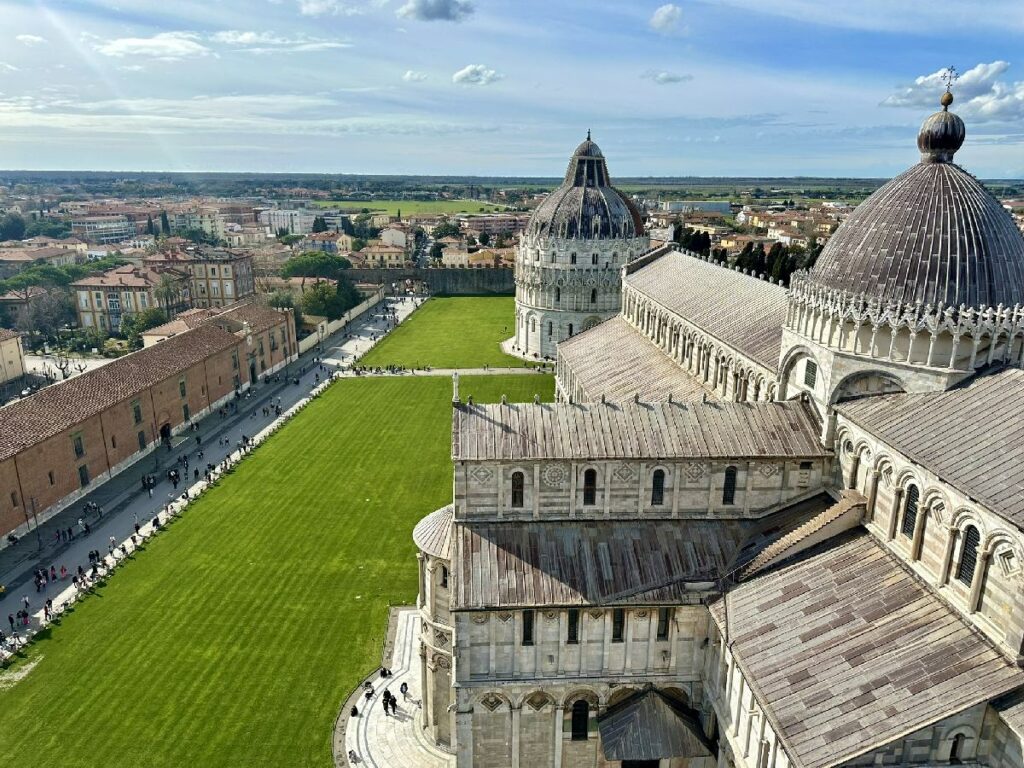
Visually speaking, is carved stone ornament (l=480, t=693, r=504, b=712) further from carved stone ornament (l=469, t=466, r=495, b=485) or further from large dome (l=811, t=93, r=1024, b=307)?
large dome (l=811, t=93, r=1024, b=307)

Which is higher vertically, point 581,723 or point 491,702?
point 491,702

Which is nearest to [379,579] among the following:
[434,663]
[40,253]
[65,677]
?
[434,663]

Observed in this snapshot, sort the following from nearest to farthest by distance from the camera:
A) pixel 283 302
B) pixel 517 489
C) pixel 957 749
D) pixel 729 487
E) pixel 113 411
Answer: pixel 957 749 → pixel 517 489 → pixel 729 487 → pixel 113 411 → pixel 283 302

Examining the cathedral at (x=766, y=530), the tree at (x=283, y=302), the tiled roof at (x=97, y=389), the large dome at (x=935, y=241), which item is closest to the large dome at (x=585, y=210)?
the tree at (x=283, y=302)

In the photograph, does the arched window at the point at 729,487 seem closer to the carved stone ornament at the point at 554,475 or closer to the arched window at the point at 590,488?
the arched window at the point at 590,488

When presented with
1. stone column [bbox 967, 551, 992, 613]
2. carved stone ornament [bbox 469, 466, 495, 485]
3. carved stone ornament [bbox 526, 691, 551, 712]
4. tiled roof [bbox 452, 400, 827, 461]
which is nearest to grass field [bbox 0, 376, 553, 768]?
carved stone ornament [bbox 526, 691, 551, 712]

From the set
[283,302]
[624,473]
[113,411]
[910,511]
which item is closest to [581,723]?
[624,473]

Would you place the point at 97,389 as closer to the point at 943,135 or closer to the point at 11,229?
the point at 943,135
